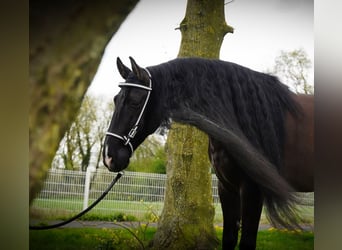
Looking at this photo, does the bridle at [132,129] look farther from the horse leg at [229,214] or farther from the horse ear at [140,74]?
the horse leg at [229,214]

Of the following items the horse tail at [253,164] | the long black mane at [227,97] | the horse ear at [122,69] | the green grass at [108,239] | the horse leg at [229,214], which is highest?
the horse ear at [122,69]

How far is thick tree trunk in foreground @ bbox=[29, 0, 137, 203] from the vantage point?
6.87ft

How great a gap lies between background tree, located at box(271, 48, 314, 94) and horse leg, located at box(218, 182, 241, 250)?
2.29ft

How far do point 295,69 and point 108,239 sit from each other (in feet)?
4.69

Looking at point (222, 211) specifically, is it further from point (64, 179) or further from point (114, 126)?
point (64, 179)

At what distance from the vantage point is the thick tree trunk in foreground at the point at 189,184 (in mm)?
2047

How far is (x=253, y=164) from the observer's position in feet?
6.57

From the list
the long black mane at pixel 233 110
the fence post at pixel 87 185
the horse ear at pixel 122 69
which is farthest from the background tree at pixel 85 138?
the long black mane at pixel 233 110

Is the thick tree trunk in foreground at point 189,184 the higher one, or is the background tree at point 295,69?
the background tree at point 295,69

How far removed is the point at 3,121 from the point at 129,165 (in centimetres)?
78

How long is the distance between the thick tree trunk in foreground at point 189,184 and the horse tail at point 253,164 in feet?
0.22

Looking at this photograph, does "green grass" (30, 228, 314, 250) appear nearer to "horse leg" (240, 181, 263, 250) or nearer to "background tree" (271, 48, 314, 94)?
"horse leg" (240, 181, 263, 250)

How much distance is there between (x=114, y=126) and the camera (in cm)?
202

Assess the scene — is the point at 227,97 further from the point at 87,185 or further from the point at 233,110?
the point at 87,185
